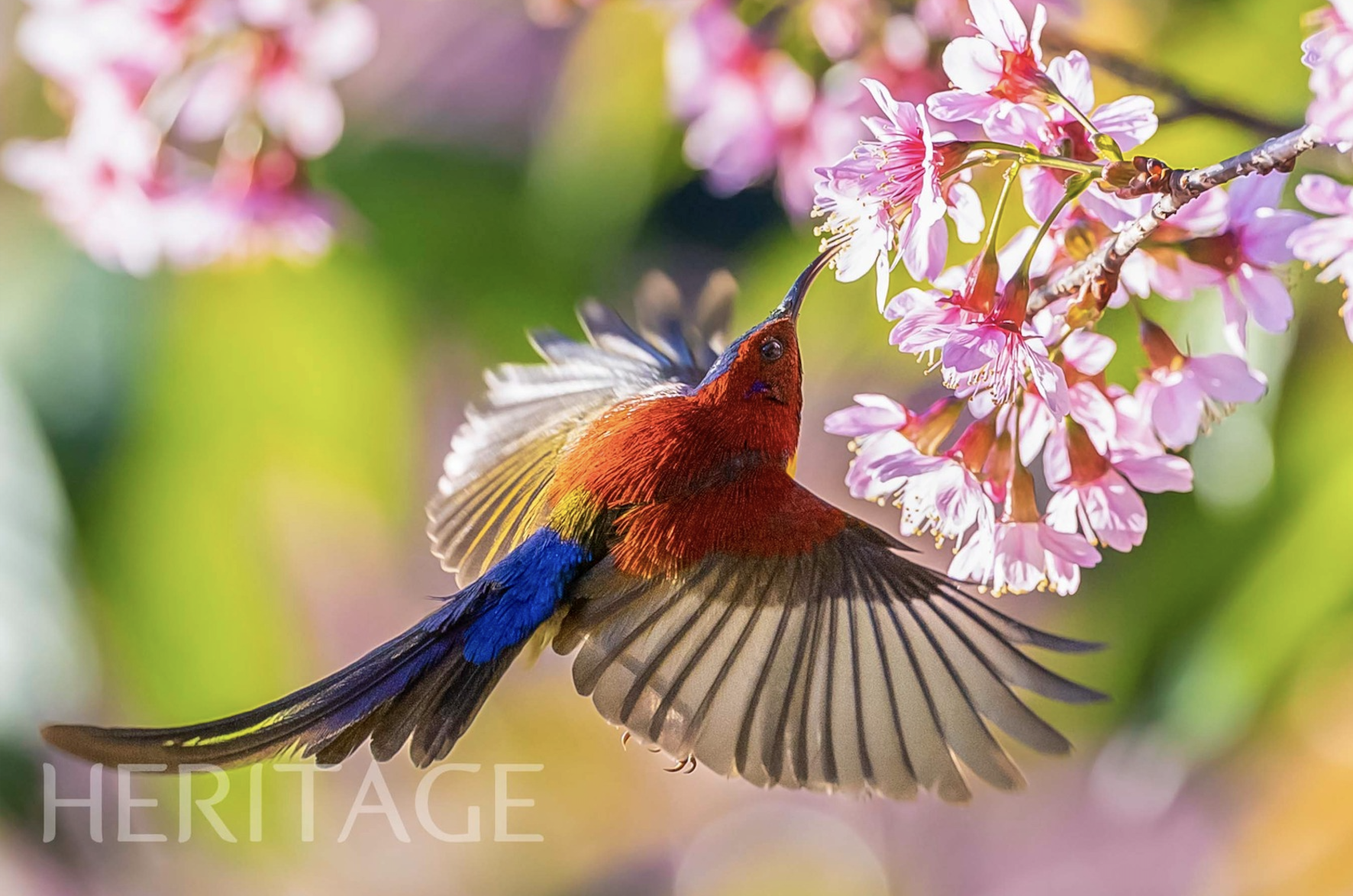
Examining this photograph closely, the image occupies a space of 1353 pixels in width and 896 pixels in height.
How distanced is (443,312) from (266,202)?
1.08 feet

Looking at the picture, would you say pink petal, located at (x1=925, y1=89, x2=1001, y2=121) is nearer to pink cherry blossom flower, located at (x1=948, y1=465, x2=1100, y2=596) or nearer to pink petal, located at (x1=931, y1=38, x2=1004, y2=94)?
pink petal, located at (x1=931, y1=38, x2=1004, y2=94)

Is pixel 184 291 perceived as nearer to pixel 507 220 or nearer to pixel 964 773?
pixel 507 220

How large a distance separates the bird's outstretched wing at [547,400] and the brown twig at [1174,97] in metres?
0.20

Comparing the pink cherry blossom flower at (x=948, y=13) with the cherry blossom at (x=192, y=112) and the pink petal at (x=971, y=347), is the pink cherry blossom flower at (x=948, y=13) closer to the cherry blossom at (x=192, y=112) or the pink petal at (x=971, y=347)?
the pink petal at (x=971, y=347)

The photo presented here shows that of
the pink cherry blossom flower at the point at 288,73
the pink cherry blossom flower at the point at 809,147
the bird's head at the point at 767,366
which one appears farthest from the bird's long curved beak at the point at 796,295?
the pink cherry blossom flower at the point at 288,73

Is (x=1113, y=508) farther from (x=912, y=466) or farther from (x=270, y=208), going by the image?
(x=270, y=208)

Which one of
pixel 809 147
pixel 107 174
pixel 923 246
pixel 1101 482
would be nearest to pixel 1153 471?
pixel 1101 482

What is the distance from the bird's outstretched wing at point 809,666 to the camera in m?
0.37

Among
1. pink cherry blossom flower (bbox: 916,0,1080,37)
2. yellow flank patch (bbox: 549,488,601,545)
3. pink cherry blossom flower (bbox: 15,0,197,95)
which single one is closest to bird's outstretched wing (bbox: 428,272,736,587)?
yellow flank patch (bbox: 549,488,601,545)

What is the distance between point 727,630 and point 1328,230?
24 cm

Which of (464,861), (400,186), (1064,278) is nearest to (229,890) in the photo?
(464,861)

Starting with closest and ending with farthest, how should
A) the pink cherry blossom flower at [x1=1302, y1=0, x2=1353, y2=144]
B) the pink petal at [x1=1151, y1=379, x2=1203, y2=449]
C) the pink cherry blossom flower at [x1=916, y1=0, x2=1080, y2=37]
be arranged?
the pink cherry blossom flower at [x1=1302, y1=0, x2=1353, y2=144], the pink petal at [x1=1151, y1=379, x2=1203, y2=449], the pink cherry blossom flower at [x1=916, y1=0, x2=1080, y2=37]

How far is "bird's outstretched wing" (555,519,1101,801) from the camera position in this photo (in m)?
0.37

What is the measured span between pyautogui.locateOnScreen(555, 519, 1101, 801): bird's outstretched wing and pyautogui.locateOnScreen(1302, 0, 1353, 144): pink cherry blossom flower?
17cm
